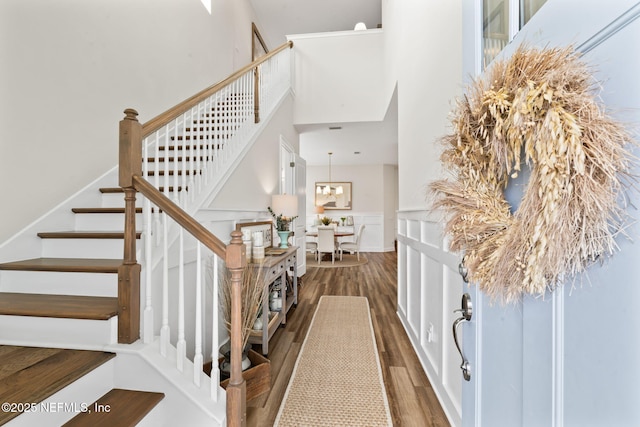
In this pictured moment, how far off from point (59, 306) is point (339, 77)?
16.3 ft

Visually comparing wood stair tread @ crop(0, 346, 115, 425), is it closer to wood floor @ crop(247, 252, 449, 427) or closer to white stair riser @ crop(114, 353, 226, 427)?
white stair riser @ crop(114, 353, 226, 427)

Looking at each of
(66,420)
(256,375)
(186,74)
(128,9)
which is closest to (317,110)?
(186,74)

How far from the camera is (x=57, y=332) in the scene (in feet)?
A: 4.60

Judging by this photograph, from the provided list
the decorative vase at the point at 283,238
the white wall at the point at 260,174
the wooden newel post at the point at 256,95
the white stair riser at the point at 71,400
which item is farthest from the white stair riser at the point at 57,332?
the wooden newel post at the point at 256,95

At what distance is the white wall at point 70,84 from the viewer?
188 cm

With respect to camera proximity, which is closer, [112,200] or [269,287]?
[112,200]

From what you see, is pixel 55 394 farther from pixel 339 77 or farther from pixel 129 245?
pixel 339 77

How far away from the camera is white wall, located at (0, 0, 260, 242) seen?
1881 millimetres

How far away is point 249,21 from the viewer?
19.2ft

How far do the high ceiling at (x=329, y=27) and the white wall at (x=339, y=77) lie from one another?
24cm

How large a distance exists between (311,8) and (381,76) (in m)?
2.49

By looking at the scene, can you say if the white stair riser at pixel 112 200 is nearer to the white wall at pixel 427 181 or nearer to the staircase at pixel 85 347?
the staircase at pixel 85 347

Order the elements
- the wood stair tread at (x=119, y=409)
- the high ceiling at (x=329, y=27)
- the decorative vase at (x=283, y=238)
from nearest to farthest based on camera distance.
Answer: the wood stair tread at (x=119, y=409), the decorative vase at (x=283, y=238), the high ceiling at (x=329, y=27)

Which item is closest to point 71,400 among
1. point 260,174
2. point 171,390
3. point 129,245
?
point 171,390
